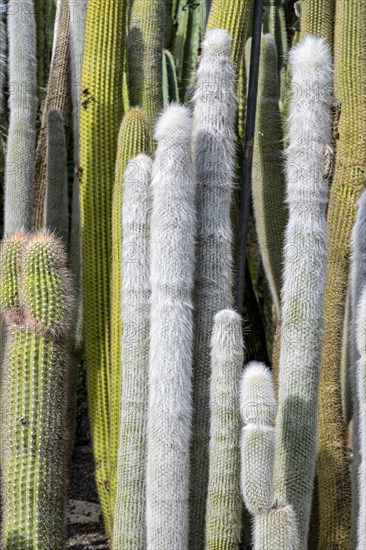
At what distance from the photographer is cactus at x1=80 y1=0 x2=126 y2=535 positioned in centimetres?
494

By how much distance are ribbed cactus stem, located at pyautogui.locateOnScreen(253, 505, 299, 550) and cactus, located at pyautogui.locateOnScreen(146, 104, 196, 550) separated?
40cm

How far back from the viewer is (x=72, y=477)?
7.14 metres

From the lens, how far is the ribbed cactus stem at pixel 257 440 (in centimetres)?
346

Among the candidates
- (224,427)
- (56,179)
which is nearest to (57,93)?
(56,179)

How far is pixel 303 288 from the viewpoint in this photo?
4086 millimetres

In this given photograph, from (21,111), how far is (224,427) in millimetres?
2640

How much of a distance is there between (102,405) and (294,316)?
125 centimetres

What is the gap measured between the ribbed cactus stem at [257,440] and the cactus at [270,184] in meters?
2.02

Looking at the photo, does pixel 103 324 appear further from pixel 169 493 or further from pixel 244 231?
pixel 169 493

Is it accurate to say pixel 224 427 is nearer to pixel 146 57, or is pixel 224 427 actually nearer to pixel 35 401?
pixel 35 401

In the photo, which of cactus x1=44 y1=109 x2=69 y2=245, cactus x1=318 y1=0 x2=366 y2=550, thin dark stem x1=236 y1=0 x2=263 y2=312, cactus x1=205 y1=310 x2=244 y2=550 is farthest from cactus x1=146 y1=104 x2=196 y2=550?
cactus x1=44 y1=109 x2=69 y2=245

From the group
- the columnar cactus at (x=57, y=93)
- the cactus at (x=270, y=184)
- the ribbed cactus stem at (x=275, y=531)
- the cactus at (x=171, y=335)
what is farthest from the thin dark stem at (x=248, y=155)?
the ribbed cactus stem at (x=275, y=531)

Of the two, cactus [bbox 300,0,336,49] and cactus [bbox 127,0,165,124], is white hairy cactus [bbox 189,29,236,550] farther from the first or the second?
cactus [bbox 300,0,336,49]

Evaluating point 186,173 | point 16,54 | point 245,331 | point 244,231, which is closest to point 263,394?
point 186,173
